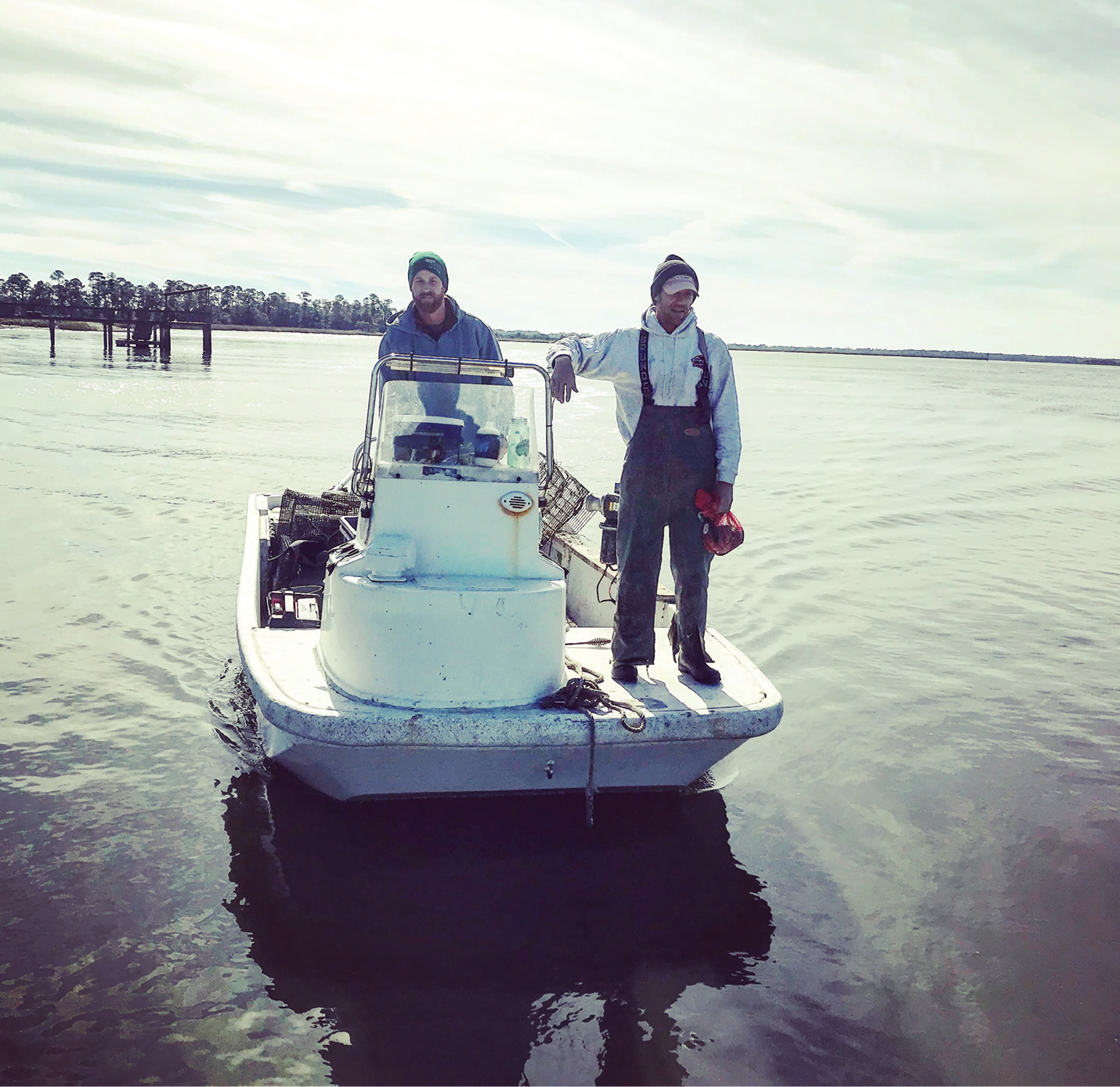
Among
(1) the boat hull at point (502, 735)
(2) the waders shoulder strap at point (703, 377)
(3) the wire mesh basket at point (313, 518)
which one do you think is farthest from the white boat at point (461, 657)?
(3) the wire mesh basket at point (313, 518)

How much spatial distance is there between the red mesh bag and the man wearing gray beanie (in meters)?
0.04

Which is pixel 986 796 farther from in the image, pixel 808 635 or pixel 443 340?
pixel 443 340

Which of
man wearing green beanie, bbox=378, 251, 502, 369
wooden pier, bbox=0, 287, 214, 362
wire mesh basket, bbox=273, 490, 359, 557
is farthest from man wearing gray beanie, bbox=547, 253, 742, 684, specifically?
wooden pier, bbox=0, 287, 214, 362

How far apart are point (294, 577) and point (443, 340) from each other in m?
2.74

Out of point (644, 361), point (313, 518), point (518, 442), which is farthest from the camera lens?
point (313, 518)

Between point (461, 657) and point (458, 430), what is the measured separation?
50.6 inches

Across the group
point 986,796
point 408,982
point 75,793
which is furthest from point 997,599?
point 75,793

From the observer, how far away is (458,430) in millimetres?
4648

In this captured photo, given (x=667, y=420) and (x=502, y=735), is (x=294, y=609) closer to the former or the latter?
(x=502, y=735)

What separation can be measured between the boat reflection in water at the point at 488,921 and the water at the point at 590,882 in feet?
0.05

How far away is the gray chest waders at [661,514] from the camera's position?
14.1 feet

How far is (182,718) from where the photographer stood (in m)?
5.81

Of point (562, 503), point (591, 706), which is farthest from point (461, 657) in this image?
point (562, 503)

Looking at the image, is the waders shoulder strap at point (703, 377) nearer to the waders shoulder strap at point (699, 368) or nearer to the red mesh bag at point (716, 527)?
the waders shoulder strap at point (699, 368)
